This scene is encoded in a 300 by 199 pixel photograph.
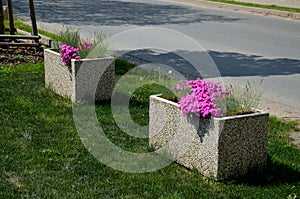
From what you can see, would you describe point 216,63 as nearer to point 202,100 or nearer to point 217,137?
point 202,100

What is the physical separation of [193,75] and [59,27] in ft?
19.6

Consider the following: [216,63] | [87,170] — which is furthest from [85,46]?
[216,63]

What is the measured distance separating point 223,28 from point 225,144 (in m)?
10.6

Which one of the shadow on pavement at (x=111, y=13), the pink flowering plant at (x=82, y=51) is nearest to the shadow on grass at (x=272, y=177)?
the pink flowering plant at (x=82, y=51)

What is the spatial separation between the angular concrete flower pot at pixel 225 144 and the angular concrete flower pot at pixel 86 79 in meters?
2.31

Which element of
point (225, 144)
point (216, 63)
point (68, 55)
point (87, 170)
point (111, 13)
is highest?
point (68, 55)

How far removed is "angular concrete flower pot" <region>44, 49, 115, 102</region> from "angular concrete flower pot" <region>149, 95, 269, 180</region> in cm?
231

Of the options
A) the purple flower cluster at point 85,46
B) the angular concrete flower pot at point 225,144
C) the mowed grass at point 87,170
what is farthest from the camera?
the purple flower cluster at point 85,46

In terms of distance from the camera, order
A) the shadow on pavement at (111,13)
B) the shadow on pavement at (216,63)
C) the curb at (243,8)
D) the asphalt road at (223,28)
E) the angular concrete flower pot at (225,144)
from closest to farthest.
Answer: the angular concrete flower pot at (225,144), the asphalt road at (223,28), the shadow on pavement at (216,63), the shadow on pavement at (111,13), the curb at (243,8)

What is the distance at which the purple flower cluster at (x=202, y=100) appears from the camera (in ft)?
18.2

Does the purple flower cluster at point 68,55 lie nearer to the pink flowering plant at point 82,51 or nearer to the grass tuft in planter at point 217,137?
the pink flowering plant at point 82,51

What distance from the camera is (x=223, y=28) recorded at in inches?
622

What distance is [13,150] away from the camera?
6230 mm

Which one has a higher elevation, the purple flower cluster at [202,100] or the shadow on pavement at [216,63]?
the purple flower cluster at [202,100]
